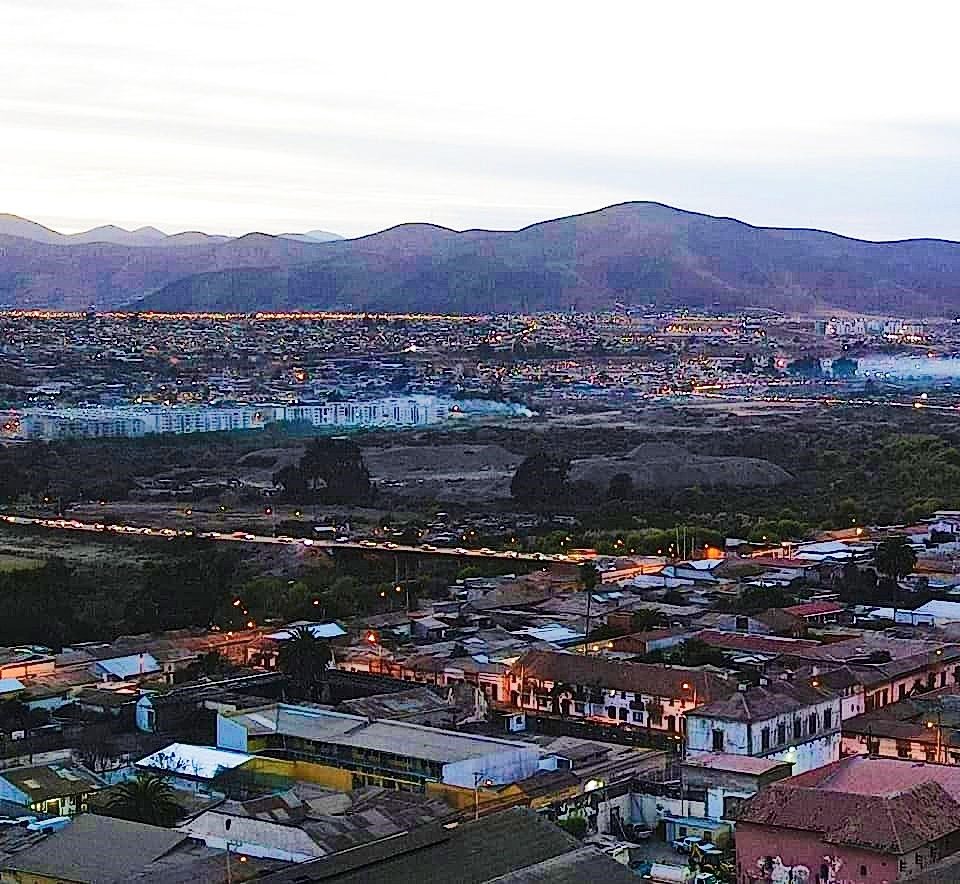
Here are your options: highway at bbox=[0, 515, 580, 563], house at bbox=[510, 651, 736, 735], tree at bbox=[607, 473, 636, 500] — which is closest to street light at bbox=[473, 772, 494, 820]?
house at bbox=[510, 651, 736, 735]

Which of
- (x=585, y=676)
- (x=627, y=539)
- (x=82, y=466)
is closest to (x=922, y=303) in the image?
(x=82, y=466)

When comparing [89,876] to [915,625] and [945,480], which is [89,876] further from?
[945,480]

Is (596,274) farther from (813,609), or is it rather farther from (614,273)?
(813,609)

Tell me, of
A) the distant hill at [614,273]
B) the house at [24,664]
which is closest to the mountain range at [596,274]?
the distant hill at [614,273]

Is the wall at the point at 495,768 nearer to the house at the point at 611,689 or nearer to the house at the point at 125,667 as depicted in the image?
the house at the point at 611,689

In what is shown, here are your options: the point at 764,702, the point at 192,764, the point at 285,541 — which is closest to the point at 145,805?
the point at 192,764
